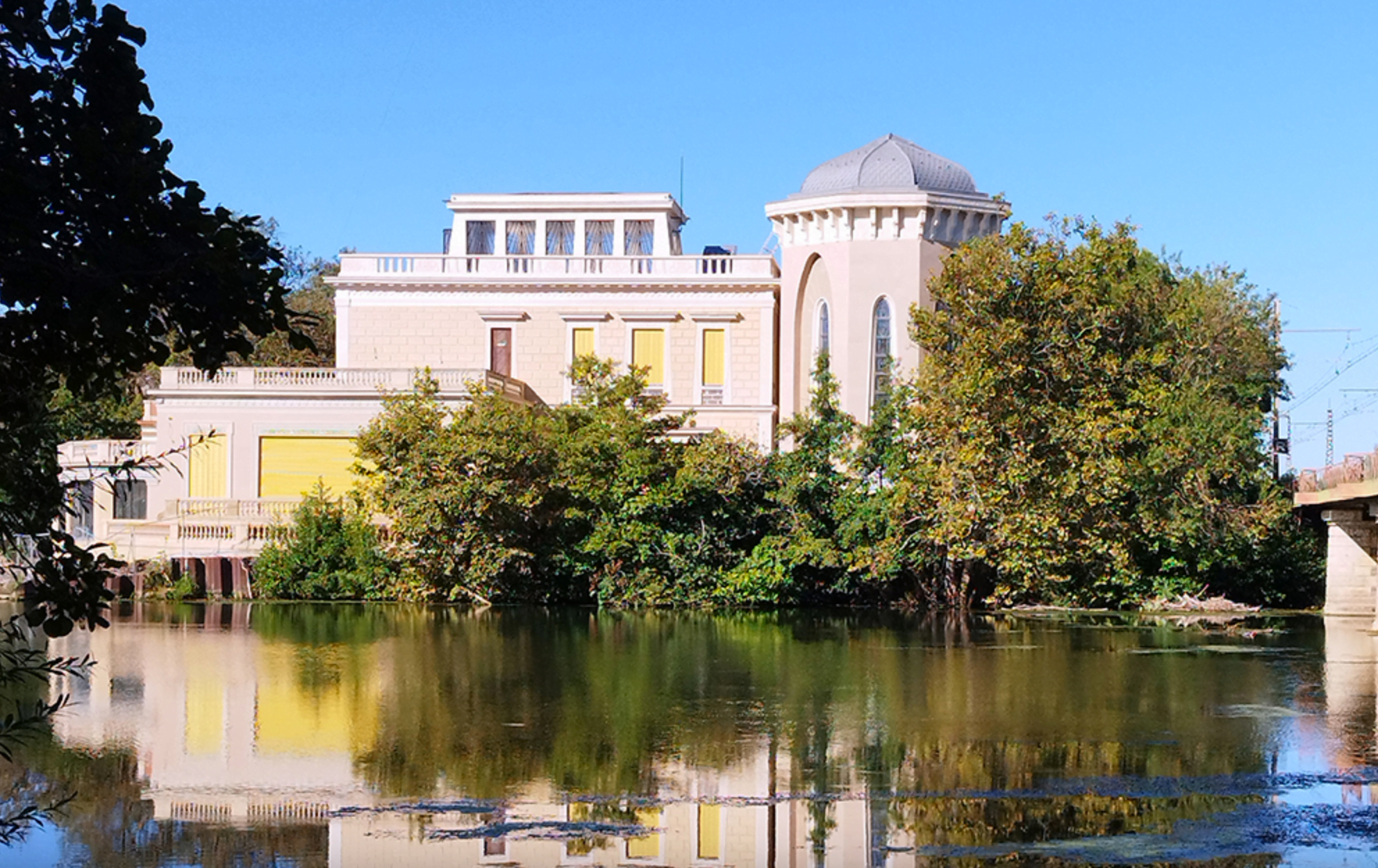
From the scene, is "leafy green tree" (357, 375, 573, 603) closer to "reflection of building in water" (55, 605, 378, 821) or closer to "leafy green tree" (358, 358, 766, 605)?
"leafy green tree" (358, 358, 766, 605)

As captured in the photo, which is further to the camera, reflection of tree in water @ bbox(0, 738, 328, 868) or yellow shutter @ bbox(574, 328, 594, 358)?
yellow shutter @ bbox(574, 328, 594, 358)

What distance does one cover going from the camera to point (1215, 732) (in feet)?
59.5

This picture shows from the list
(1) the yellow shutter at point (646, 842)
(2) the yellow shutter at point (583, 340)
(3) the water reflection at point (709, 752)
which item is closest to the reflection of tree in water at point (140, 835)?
(3) the water reflection at point (709, 752)

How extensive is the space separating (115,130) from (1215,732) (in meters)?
13.7

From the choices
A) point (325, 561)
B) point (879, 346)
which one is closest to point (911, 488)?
point (879, 346)

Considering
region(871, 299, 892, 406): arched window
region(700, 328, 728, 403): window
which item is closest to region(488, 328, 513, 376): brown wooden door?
region(700, 328, 728, 403): window

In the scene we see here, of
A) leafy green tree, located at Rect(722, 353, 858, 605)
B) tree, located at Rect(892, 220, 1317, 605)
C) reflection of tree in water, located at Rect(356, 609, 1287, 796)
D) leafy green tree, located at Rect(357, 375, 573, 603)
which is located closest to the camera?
reflection of tree in water, located at Rect(356, 609, 1287, 796)

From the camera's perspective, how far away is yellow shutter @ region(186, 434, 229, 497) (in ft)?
149

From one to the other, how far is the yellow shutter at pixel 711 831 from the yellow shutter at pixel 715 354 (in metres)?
38.7

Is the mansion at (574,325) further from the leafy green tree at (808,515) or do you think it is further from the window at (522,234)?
the leafy green tree at (808,515)

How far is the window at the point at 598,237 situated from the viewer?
53.6 m

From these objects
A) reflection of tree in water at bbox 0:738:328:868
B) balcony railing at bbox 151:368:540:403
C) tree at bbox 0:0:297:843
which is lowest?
reflection of tree in water at bbox 0:738:328:868

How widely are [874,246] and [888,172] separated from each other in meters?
2.55

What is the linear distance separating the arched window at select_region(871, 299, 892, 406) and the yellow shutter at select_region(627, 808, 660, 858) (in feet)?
115
